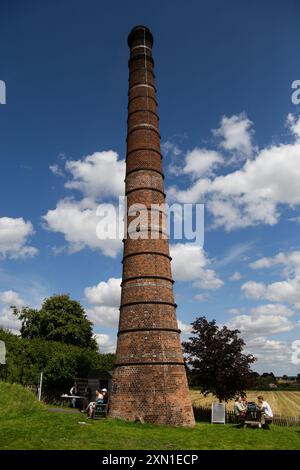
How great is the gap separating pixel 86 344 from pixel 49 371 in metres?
10.8

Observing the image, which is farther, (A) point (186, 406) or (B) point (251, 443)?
(A) point (186, 406)

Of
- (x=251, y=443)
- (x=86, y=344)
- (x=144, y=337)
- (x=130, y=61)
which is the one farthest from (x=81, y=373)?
(x=130, y=61)

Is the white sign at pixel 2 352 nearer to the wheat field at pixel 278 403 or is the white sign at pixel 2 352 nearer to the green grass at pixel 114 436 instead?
the green grass at pixel 114 436

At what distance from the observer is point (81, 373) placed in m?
27.6

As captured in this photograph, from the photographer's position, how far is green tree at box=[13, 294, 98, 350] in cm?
3612

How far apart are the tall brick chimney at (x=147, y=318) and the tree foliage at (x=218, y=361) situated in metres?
6.88

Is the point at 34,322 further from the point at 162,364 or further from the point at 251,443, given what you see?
the point at 251,443

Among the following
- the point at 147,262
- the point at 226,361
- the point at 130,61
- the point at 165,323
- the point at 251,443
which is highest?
the point at 130,61

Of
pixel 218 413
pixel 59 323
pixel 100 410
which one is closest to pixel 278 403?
pixel 59 323

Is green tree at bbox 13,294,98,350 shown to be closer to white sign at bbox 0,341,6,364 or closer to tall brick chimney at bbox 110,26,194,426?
white sign at bbox 0,341,6,364

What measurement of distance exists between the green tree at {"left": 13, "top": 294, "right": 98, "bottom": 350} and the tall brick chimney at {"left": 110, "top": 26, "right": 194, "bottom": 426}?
22.5m

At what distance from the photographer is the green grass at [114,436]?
895cm

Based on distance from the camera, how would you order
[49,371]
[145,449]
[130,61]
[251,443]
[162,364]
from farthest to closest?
[49,371] < [130,61] < [162,364] < [251,443] < [145,449]

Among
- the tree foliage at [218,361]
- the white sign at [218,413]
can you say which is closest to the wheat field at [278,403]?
the tree foliage at [218,361]
